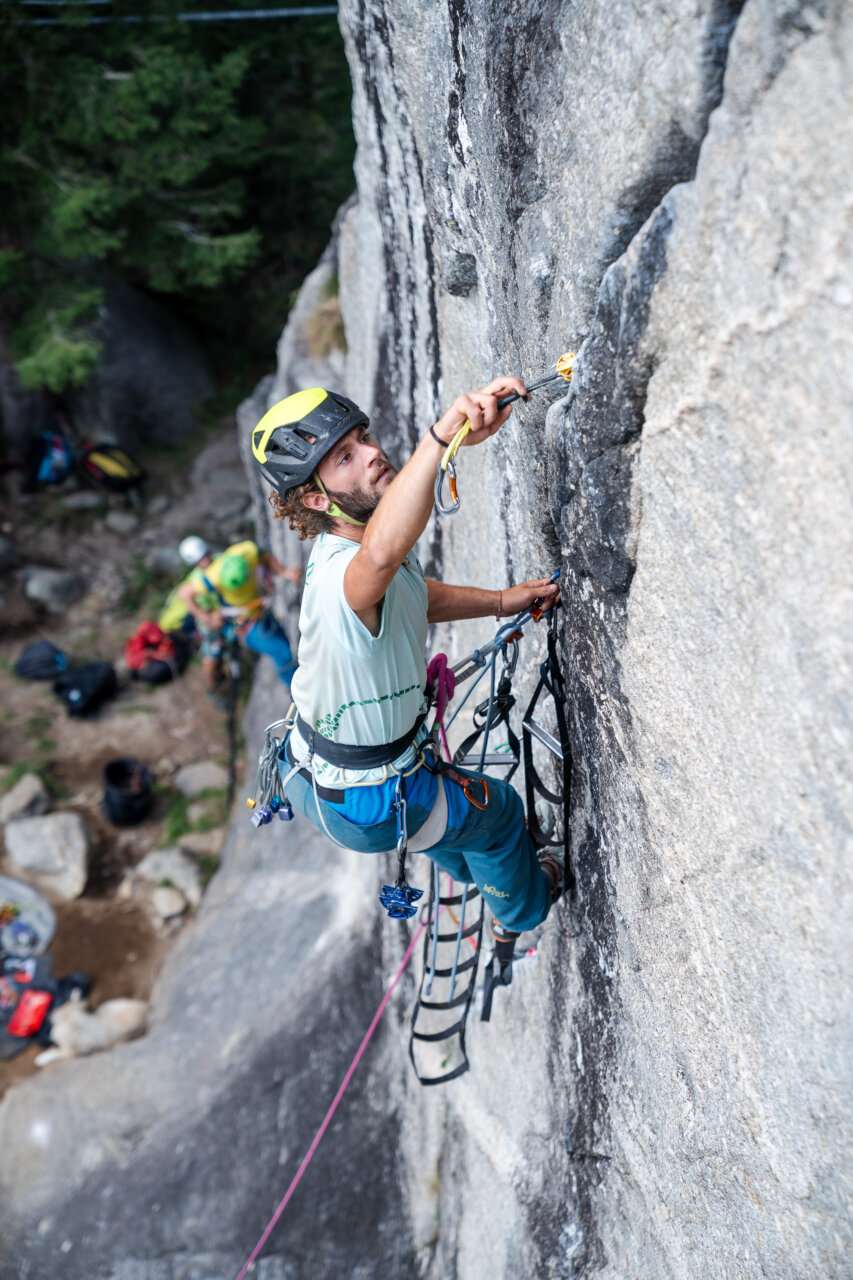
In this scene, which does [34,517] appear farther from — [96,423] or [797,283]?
[797,283]

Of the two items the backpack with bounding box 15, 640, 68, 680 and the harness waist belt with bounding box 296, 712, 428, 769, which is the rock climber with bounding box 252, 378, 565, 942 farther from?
the backpack with bounding box 15, 640, 68, 680

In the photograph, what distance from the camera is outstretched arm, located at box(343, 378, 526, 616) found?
2158 millimetres

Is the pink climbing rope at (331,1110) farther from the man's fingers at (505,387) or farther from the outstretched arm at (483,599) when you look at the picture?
the man's fingers at (505,387)

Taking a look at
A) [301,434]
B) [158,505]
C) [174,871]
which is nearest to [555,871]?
[301,434]

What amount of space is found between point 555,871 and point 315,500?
178 cm

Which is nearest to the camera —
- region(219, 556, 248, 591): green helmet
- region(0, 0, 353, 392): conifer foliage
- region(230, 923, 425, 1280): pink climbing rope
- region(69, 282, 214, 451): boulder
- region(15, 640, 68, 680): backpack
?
region(230, 923, 425, 1280): pink climbing rope

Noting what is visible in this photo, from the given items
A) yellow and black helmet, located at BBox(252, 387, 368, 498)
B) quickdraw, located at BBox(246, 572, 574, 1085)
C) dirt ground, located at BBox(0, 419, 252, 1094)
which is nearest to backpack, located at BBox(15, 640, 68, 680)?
dirt ground, located at BBox(0, 419, 252, 1094)

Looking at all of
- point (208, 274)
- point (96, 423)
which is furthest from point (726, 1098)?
point (96, 423)

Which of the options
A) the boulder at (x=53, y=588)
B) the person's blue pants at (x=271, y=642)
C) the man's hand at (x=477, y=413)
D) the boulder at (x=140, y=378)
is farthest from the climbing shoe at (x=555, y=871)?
the boulder at (x=140, y=378)

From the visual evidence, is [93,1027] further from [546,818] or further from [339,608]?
[339,608]

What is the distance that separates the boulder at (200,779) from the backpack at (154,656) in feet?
5.97

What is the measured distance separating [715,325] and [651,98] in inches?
21.1

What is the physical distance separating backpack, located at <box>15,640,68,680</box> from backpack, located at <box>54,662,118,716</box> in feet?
1.18

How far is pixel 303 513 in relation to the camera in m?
2.90
